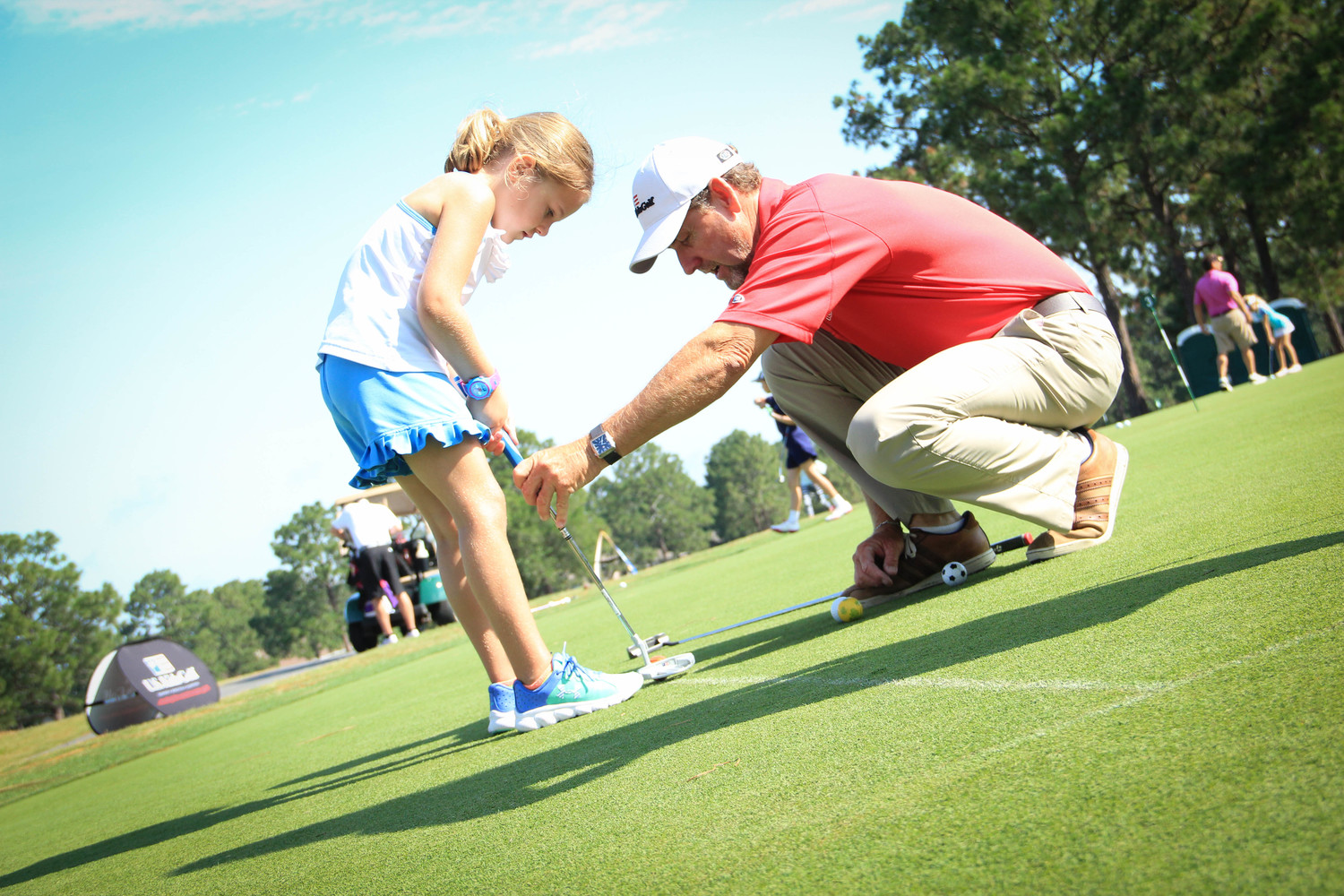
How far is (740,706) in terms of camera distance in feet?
8.04

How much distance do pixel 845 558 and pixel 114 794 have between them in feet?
14.5

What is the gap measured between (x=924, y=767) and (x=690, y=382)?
1.10 meters

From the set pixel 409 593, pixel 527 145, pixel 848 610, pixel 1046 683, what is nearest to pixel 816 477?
pixel 409 593

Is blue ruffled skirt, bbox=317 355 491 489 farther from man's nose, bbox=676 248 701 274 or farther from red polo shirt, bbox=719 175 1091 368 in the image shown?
red polo shirt, bbox=719 175 1091 368

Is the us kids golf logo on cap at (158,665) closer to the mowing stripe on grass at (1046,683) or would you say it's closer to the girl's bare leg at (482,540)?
the girl's bare leg at (482,540)

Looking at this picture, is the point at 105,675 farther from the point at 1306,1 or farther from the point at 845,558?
the point at 1306,1

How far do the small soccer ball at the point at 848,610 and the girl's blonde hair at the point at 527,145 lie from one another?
71.3 inches

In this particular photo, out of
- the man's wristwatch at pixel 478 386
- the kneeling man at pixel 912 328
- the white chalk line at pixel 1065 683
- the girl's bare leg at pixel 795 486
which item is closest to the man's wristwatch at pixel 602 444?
the kneeling man at pixel 912 328

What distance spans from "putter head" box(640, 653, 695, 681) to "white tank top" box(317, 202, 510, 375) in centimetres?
129

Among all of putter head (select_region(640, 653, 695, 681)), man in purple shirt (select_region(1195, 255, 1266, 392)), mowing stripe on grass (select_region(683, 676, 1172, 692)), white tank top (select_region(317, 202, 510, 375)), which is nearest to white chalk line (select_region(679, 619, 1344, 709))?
mowing stripe on grass (select_region(683, 676, 1172, 692))

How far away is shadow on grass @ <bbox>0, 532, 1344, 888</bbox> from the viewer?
7.29 ft

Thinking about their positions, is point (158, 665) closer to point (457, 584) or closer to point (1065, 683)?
point (457, 584)

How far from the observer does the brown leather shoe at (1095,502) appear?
3152 millimetres

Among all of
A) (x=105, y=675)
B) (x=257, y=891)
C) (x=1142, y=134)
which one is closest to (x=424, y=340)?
(x=257, y=891)
